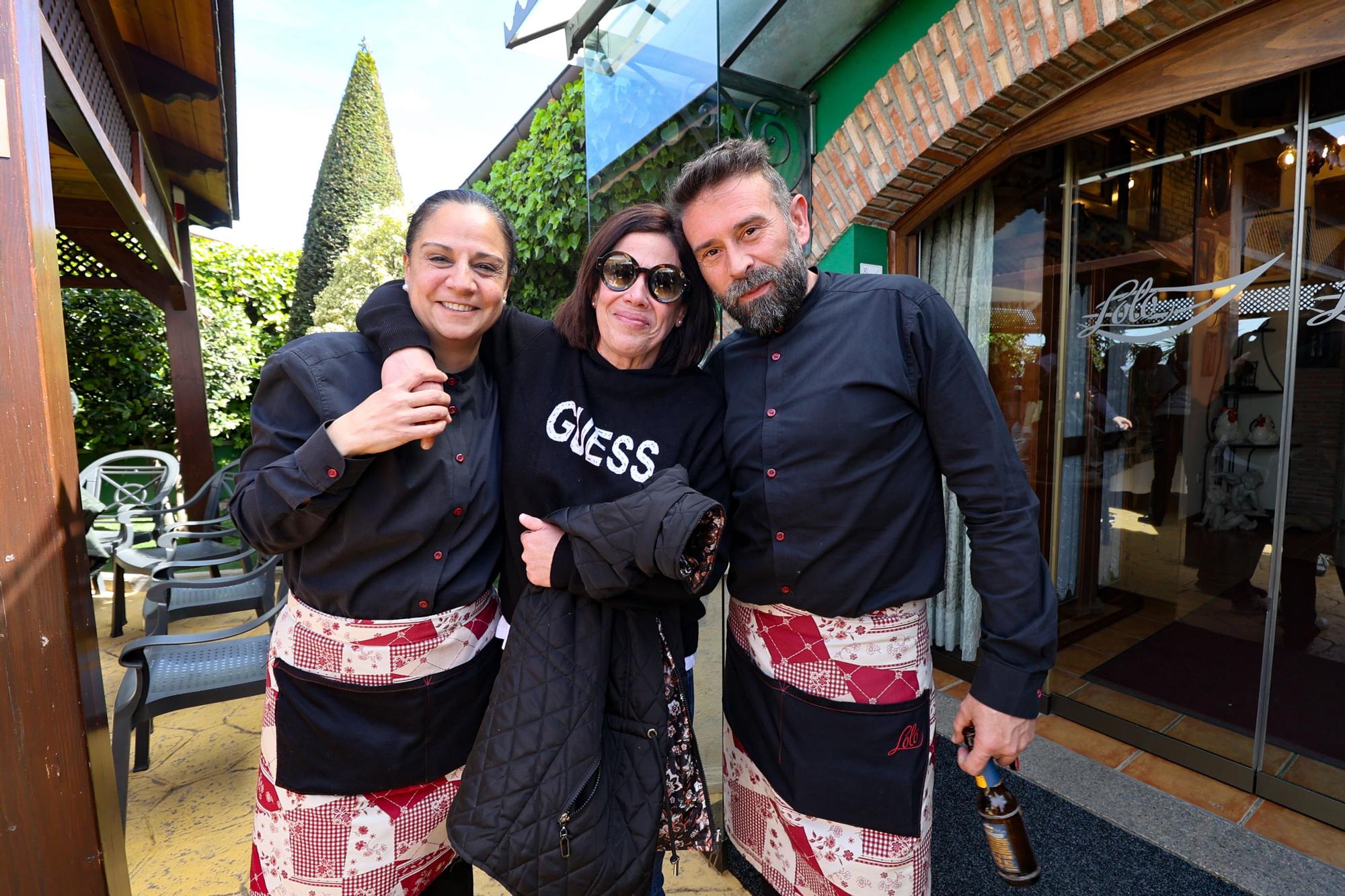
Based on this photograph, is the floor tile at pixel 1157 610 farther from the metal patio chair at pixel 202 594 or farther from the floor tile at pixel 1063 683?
the metal patio chair at pixel 202 594

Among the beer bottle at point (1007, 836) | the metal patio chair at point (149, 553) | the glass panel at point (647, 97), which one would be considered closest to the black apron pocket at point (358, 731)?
the beer bottle at point (1007, 836)

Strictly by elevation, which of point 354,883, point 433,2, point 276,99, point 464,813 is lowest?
point 354,883

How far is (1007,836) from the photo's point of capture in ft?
4.46

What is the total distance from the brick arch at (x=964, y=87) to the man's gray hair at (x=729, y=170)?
1671 millimetres

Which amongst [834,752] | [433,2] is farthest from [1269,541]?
[433,2]

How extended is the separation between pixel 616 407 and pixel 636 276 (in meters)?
0.32

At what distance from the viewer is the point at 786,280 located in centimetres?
155

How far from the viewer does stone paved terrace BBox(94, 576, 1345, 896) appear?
92.9 inches

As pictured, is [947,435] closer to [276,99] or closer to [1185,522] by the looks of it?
[1185,522]

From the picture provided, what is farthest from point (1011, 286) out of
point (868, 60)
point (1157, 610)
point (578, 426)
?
point (578, 426)

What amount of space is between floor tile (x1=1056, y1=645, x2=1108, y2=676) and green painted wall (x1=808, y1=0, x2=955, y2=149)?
3.13m

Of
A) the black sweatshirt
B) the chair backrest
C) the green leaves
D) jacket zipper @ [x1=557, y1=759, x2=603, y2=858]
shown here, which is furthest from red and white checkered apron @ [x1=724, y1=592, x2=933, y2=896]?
the chair backrest

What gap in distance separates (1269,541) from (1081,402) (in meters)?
0.97

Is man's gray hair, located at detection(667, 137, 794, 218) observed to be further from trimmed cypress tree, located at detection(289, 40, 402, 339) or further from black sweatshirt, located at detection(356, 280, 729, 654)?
trimmed cypress tree, located at detection(289, 40, 402, 339)
